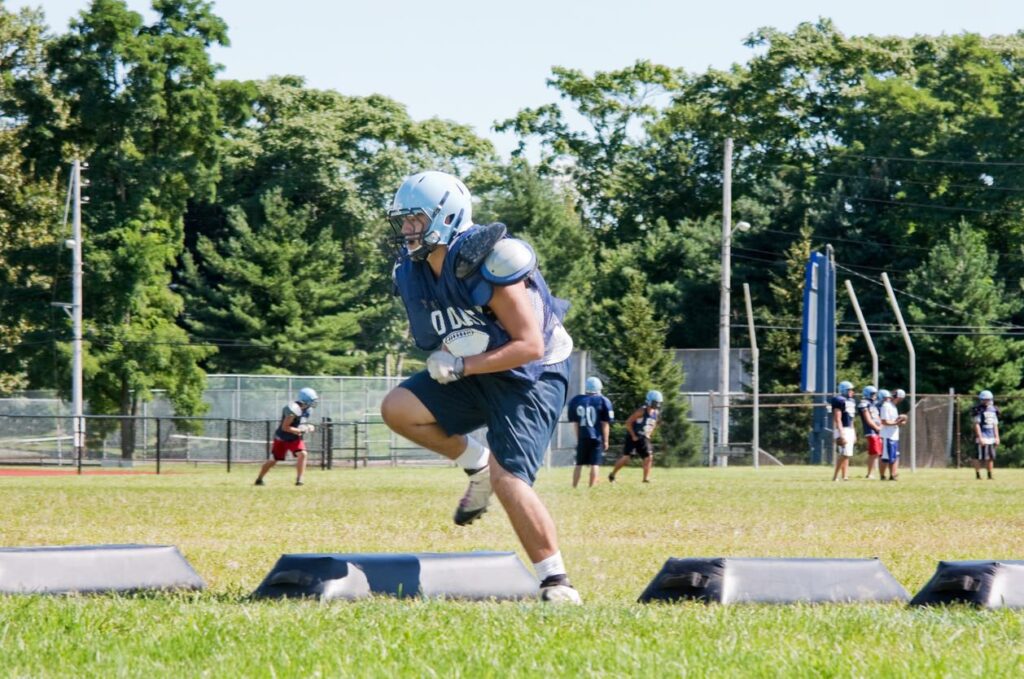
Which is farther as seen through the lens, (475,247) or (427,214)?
(427,214)

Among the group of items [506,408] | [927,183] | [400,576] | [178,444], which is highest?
[927,183]

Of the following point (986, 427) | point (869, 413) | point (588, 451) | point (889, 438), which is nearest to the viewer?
point (588, 451)

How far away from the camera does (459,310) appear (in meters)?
6.77

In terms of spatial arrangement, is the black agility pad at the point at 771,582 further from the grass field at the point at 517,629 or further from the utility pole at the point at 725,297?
the utility pole at the point at 725,297

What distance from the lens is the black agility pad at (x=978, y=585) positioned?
5.98 metres

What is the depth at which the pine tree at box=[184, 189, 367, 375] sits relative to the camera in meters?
59.4

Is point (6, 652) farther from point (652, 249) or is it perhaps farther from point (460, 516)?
point (652, 249)

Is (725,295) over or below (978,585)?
over

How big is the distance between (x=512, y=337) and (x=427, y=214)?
0.63 meters

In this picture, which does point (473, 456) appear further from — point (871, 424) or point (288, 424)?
point (871, 424)

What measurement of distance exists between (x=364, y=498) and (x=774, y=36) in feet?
160

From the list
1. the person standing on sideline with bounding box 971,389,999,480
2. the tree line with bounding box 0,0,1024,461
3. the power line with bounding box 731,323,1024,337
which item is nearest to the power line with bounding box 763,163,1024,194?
the tree line with bounding box 0,0,1024,461

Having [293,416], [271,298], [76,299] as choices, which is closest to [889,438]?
[293,416]

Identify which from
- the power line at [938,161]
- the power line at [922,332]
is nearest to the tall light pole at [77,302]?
the power line at [922,332]
